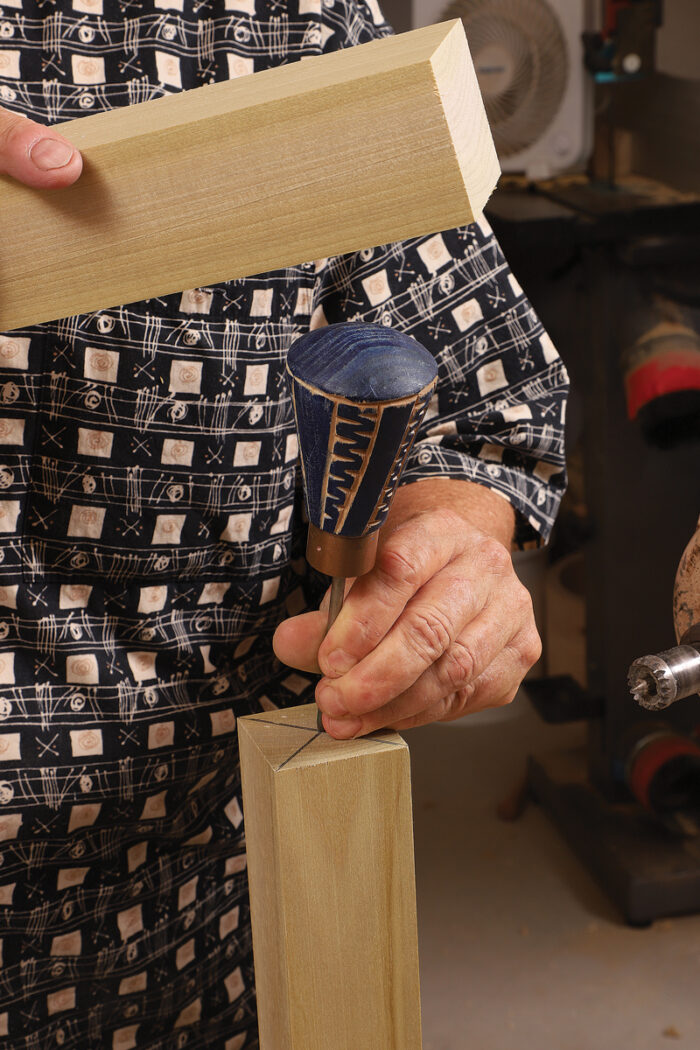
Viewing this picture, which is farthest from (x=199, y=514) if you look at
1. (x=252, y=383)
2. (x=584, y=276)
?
(x=584, y=276)

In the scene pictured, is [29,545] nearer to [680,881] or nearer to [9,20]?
[9,20]

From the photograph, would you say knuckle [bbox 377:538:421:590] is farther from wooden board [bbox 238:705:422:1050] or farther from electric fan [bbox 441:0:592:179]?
electric fan [bbox 441:0:592:179]

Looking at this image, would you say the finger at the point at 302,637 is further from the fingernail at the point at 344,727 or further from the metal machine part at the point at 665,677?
the metal machine part at the point at 665,677

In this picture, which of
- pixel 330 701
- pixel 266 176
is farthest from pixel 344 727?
pixel 266 176

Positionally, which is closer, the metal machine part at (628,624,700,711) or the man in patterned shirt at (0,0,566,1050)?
the metal machine part at (628,624,700,711)

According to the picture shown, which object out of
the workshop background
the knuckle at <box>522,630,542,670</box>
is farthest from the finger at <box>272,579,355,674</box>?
the workshop background

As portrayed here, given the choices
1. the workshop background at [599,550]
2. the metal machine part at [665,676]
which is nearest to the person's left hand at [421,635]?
the metal machine part at [665,676]

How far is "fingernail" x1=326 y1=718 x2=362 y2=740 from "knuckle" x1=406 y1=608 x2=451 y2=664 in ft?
0.15

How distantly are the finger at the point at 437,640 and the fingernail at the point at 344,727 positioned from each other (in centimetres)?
1

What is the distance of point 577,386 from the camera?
155 cm

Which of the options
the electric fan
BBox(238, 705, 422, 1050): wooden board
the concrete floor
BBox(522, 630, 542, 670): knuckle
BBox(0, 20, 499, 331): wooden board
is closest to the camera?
BBox(0, 20, 499, 331): wooden board

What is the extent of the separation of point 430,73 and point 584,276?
47.1 inches

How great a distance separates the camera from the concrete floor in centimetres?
134

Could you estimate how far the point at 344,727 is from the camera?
47 cm
